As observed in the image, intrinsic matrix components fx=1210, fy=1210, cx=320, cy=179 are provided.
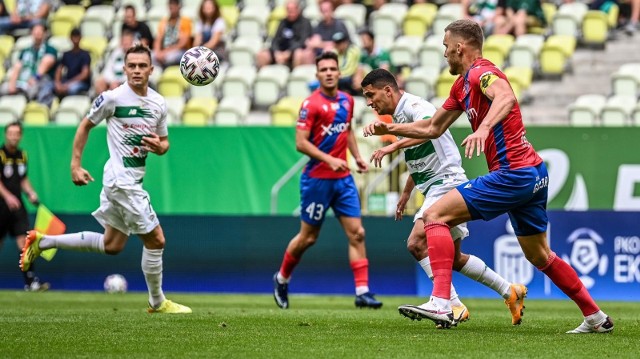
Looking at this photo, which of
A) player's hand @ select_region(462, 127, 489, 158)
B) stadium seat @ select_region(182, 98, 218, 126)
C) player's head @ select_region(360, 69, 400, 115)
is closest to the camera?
player's hand @ select_region(462, 127, 489, 158)

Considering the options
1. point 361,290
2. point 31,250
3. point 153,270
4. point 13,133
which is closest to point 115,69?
point 13,133

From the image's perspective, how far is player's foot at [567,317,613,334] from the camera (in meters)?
9.20

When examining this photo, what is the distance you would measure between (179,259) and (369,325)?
779cm

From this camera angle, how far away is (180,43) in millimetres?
22156

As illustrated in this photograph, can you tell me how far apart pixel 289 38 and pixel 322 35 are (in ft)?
2.68

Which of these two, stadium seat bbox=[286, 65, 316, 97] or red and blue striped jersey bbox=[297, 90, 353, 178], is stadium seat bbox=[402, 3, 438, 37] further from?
red and blue striped jersey bbox=[297, 90, 353, 178]

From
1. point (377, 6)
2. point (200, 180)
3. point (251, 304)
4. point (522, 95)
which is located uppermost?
point (377, 6)

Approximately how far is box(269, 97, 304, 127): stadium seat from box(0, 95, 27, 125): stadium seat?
4.64m

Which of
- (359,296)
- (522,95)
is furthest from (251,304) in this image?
(522,95)

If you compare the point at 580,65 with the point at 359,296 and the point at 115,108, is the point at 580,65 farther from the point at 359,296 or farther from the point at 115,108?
the point at 115,108

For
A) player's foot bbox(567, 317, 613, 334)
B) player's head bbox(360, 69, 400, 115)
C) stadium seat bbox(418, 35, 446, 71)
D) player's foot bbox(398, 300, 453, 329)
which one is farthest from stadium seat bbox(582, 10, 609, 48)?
player's foot bbox(398, 300, 453, 329)

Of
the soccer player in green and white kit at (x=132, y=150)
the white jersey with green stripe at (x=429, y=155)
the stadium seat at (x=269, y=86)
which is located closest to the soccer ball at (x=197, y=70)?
the soccer player in green and white kit at (x=132, y=150)

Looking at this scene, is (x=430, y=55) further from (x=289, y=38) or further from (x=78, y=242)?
(x=78, y=242)

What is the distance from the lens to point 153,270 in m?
11.3
